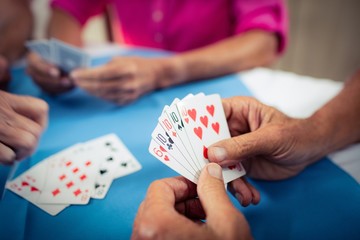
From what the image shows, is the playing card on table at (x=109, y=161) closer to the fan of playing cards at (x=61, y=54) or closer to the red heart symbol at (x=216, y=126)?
the red heart symbol at (x=216, y=126)

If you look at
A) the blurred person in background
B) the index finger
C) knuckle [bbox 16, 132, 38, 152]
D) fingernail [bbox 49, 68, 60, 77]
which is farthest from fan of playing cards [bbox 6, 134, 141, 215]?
fingernail [bbox 49, 68, 60, 77]

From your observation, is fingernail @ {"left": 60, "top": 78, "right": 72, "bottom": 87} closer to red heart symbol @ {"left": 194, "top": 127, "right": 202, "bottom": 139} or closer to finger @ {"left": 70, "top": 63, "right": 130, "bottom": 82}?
finger @ {"left": 70, "top": 63, "right": 130, "bottom": 82}

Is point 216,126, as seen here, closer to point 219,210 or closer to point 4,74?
point 219,210

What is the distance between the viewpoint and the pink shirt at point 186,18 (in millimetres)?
1390

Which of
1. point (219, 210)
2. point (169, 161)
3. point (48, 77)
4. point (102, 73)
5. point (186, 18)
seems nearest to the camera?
point (219, 210)

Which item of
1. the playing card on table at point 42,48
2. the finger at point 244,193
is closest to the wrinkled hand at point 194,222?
the finger at point 244,193

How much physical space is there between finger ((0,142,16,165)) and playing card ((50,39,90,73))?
572 mm

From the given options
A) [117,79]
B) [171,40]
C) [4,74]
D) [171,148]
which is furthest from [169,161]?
[171,40]

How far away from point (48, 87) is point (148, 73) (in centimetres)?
45

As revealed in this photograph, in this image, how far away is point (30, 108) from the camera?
79cm

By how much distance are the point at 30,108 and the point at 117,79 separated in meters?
0.44

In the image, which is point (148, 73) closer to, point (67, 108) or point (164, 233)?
point (67, 108)

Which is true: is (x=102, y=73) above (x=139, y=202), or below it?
above

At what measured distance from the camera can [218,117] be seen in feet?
2.41
